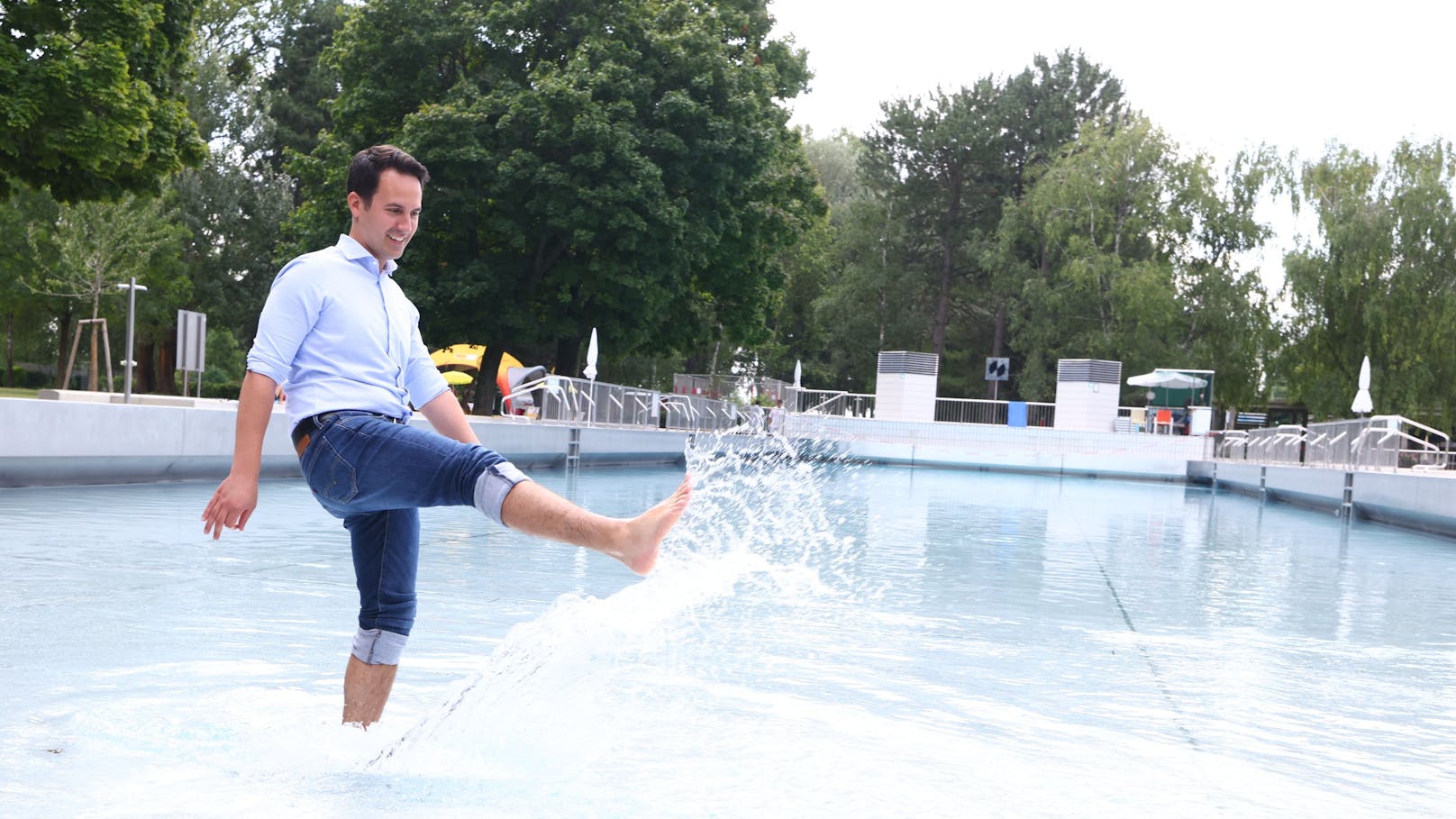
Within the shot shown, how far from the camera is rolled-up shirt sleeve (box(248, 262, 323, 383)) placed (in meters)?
3.26

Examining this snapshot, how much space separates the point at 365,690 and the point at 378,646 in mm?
140

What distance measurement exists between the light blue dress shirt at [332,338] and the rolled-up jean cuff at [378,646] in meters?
0.60

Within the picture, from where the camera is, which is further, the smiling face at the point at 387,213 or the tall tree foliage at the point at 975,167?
the tall tree foliage at the point at 975,167

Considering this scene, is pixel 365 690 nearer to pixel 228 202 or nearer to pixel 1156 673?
pixel 1156 673

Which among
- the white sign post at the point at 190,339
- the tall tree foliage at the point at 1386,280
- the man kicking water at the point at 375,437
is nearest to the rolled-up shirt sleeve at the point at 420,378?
the man kicking water at the point at 375,437

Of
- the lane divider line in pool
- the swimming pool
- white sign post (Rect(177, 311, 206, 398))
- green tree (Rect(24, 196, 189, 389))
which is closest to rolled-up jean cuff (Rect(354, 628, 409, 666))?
the swimming pool

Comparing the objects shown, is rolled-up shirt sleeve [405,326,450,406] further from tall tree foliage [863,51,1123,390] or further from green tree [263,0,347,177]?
tall tree foliage [863,51,1123,390]

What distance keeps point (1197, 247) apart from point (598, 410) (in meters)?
34.4

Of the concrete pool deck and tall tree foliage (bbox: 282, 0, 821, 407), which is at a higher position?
tall tree foliage (bbox: 282, 0, 821, 407)

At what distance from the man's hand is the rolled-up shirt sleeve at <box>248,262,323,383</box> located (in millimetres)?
273

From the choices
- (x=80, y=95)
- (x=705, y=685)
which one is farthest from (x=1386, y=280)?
(x=705, y=685)

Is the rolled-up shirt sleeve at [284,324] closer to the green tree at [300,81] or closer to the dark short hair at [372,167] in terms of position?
the dark short hair at [372,167]

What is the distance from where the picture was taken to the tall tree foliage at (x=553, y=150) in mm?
28469

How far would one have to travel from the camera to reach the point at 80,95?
20016 millimetres
